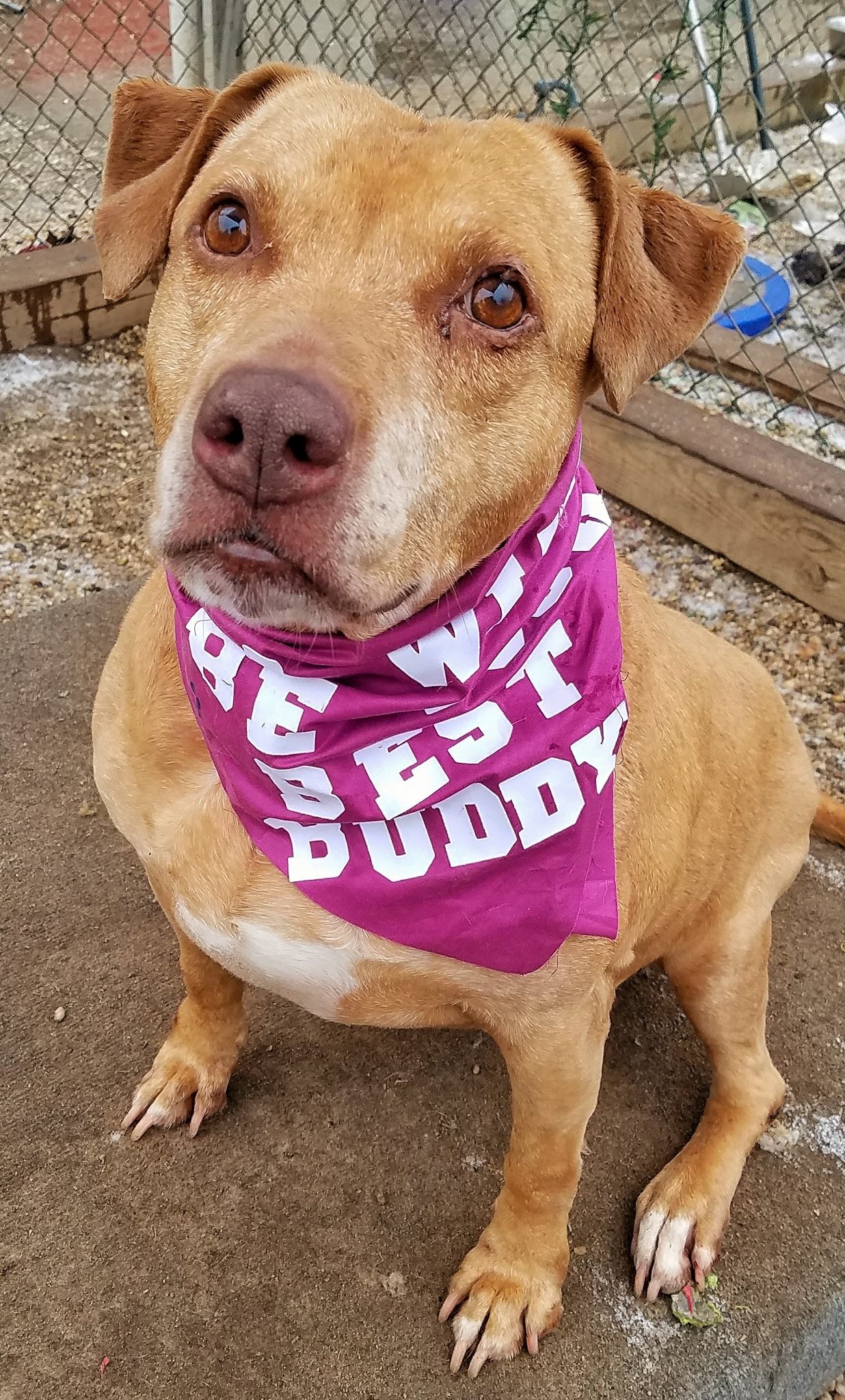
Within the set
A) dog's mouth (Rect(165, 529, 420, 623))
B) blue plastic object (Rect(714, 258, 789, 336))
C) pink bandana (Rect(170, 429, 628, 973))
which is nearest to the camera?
→ dog's mouth (Rect(165, 529, 420, 623))

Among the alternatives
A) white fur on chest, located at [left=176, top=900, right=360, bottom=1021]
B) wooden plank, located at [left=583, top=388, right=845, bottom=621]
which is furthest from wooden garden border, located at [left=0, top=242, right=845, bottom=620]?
white fur on chest, located at [left=176, top=900, right=360, bottom=1021]

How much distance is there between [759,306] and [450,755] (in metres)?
4.37

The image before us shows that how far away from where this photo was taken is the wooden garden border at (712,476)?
4223 mm

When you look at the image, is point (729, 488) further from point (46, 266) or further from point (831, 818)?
point (46, 266)

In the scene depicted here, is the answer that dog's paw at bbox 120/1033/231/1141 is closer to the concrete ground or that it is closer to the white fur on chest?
the concrete ground

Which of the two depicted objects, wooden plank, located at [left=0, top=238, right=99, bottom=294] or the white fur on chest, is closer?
the white fur on chest

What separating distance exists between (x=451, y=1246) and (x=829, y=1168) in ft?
3.18

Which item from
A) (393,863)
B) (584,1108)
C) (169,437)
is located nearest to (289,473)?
(169,437)

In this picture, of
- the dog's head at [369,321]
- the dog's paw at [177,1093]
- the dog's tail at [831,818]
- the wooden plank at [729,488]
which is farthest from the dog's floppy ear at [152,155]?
the wooden plank at [729,488]

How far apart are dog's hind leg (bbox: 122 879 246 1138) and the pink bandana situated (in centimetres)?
79

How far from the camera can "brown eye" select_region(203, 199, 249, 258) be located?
5.45 ft

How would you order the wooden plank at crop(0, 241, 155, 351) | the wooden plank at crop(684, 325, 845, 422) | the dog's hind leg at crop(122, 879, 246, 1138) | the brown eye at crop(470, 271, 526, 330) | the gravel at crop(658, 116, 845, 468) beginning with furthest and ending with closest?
the wooden plank at crop(0, 241, 155, 351)
the gravel at crop(658, 116, 845, 468)
the wooden plank at crop(684, 325, 845, 422)
the dog's hind leg at crop(122, 879, 246, 1138)
the brown eye at crop(470, 271, 526, 330)

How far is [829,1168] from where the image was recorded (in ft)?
8.77

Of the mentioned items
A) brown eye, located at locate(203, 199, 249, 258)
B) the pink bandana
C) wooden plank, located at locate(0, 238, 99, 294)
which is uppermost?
brown eye, located at locate(203, 199, 249, 258)
